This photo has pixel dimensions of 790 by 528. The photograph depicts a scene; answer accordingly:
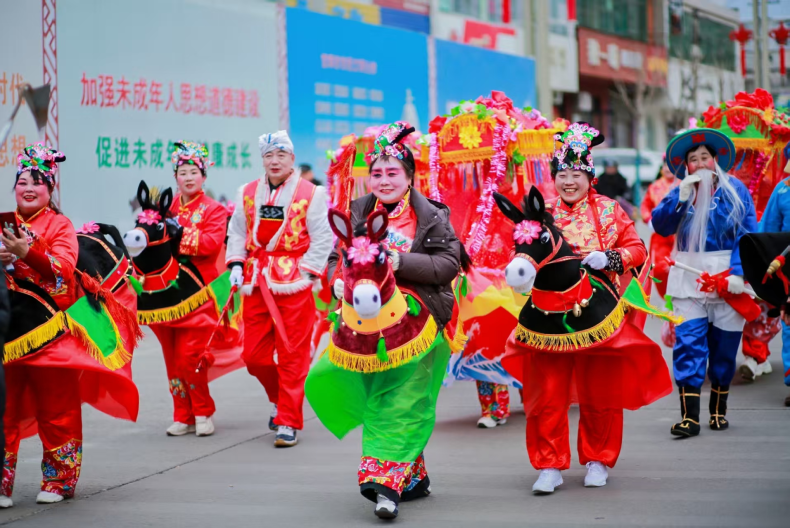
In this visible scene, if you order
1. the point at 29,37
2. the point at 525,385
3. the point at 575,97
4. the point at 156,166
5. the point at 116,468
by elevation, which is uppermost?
the point at 575,97

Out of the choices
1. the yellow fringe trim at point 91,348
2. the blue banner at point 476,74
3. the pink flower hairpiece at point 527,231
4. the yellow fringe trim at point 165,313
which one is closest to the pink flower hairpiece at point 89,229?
the yellow fringe trim at point 91,348

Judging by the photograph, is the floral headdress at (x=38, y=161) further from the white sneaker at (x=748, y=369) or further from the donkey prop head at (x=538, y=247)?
the white sneaker at (x=748, y=369)

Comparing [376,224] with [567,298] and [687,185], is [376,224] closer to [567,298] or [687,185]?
[567,298]

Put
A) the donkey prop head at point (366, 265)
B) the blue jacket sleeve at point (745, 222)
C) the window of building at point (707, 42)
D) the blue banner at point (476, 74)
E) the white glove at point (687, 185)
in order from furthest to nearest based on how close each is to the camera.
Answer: the window of building at point (707, 42)
the blue banner at point (476, 74)
the blue jacket sleeve at point (745, 222)
the white glove at point (687, 185)
the donkey prop head at point (366, 265)

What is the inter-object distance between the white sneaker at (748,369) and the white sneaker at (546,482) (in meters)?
3.83

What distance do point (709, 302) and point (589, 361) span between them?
60.2 inches

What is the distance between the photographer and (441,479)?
5.77 meters

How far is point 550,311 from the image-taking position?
525 cm

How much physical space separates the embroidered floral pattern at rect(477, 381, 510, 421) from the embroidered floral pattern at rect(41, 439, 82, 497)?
2873 mm

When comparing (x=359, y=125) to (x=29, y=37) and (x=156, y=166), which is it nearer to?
(x=156, y=166)

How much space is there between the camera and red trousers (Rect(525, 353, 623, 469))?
5.31m

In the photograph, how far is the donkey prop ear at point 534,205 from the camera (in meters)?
5.06

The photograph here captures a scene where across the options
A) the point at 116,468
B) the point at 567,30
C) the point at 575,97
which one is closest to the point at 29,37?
the point at 116,468

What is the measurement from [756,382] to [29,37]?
307 inches
